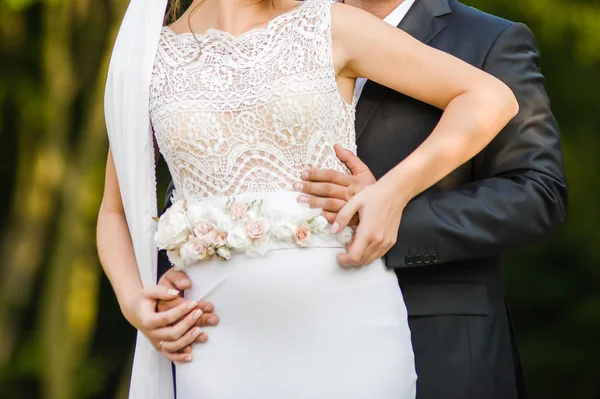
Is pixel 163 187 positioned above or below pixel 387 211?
below

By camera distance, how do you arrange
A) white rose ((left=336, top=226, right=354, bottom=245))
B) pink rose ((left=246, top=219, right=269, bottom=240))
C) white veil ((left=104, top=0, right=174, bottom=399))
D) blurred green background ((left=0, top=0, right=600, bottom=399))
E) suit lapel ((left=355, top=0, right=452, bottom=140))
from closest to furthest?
pink rose ((left=246, top=219, right=269, bottom=240)) → white rose ((left=336, top=226, right=354, bottom=245)) → white veil ((left=104, top=0, right=174, bottom=399)) → suit lapel ((left=355, top=0, right=452, bottom=140)) → blurred green background ((left=0, top=0, right=600, bottom=399))

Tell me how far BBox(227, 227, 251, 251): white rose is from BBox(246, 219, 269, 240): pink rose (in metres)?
0.01

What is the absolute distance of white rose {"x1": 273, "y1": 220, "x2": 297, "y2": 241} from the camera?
2.75m

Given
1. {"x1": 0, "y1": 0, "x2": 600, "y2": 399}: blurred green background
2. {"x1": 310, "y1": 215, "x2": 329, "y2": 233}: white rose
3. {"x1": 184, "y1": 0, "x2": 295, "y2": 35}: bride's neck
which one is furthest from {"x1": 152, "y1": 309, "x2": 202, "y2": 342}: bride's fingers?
{"x1": 0, "y1": 0, "x2": 600, "y2": 399}: blurred green background

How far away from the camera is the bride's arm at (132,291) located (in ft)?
9.21

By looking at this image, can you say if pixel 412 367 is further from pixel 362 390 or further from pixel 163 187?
pixel 163 187

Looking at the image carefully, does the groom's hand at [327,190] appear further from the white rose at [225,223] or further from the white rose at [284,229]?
the white rose at [225,223]

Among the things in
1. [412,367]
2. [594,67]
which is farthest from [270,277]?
[594,67]

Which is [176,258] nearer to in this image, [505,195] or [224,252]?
[224,252]

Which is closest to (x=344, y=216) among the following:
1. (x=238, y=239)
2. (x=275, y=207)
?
(x=275, y=207)

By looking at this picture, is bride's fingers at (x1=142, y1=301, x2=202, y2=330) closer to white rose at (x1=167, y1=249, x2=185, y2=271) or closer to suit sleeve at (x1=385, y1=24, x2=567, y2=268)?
white rose at (x1=167, y1=249, x2=185, y2=271)

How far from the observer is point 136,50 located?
9.97 feet

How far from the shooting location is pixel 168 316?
9.23ft

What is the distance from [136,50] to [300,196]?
2.19 feet
